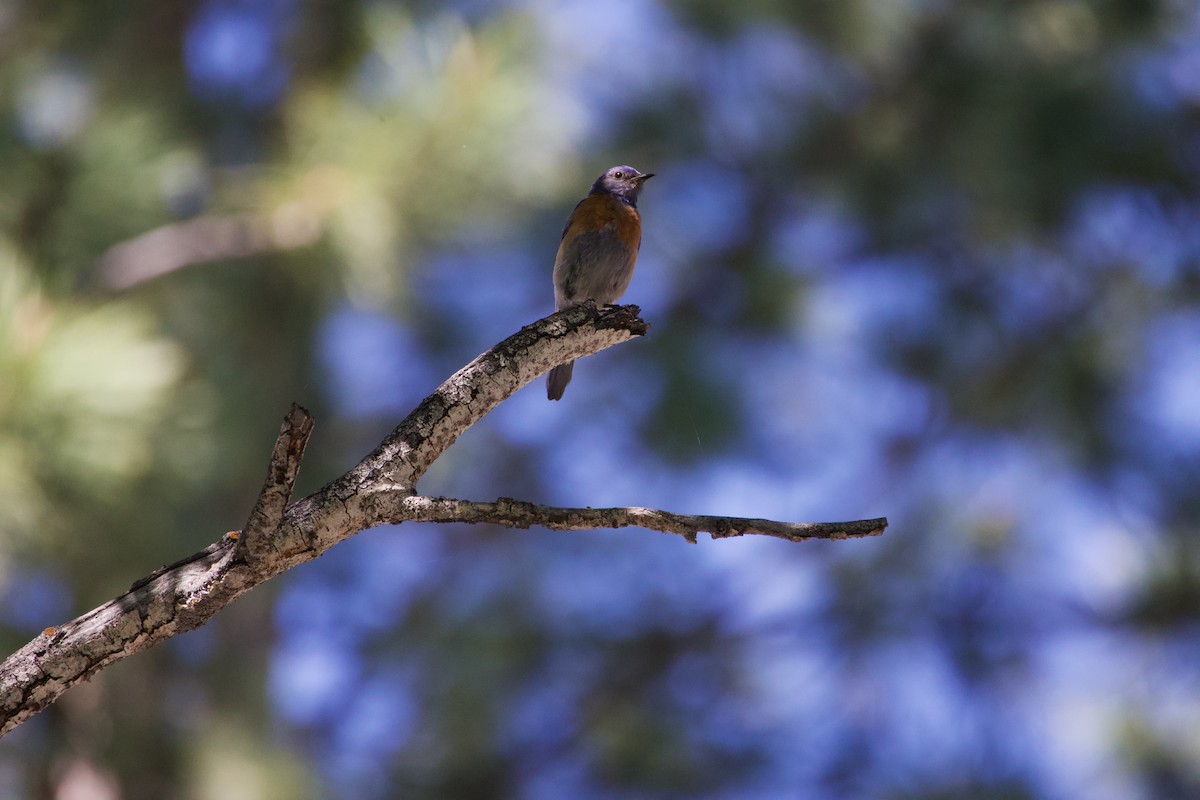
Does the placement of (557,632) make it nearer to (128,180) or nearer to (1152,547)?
(1152,547)

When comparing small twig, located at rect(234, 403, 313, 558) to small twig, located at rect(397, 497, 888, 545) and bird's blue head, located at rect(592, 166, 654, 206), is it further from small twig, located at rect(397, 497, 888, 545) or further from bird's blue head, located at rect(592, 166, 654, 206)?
bird's blue head, located at rect(592, 166, 654, 206)

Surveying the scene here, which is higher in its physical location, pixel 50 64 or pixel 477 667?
pixel 50 64

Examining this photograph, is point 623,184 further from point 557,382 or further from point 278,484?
point 278,484

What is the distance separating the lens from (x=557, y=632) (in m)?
5.36

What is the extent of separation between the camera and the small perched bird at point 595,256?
102 inches

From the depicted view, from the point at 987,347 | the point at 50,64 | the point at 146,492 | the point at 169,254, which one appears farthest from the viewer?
the point at 987,347

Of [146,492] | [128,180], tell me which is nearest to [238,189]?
[128,180]

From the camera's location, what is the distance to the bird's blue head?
9.74 ft

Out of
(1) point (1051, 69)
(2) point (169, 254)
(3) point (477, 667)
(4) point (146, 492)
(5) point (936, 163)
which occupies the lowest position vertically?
(4) point (146, 492)

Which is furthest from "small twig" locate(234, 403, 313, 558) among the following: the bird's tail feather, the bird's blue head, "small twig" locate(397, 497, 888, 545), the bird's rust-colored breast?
the bird's blue head

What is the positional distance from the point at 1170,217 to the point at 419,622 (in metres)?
3.60

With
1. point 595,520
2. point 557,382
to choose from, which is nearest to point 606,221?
point 557,382

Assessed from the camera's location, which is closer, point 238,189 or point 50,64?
point 238,189

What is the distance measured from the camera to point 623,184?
3.01 m
